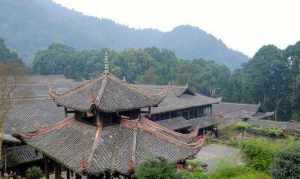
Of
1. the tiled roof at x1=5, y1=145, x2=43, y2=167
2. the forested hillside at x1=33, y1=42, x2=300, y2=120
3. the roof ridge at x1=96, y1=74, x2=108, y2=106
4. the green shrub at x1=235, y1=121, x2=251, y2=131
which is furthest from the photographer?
the forested hillside at x1=33, y1=42, x2=300, y2=120

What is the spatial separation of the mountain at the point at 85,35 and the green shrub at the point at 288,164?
331 ft

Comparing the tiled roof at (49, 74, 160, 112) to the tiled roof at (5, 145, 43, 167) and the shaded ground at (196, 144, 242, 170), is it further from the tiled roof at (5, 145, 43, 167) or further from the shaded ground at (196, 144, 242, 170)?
the shaded ground at (196, 144, 242, 170)

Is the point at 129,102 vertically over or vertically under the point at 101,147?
over

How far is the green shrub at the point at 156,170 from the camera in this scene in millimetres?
11414

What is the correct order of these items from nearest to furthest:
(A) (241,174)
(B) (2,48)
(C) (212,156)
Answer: (A) (241,174)
(C) (212,156)
(B) (2,48)

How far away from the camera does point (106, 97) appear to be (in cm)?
1445

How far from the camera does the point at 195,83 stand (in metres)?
72.6

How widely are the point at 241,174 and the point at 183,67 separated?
58211 millimetres

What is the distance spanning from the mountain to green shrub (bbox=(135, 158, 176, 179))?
3953 inches

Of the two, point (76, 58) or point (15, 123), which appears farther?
point (76, 58)

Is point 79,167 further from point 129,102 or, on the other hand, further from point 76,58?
point 76,58

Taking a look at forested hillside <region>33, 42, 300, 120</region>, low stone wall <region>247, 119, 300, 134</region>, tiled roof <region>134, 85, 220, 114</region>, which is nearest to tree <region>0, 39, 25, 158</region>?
tiled roof <region>134, 85, 220, 114</region>

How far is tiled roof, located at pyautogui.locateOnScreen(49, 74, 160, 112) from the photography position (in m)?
14.2

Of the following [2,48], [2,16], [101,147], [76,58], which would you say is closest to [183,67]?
[76,58]
